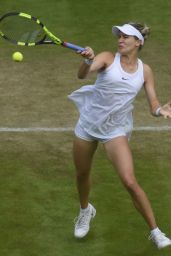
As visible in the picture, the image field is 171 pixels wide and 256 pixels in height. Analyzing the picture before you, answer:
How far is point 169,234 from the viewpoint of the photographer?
10.4 metres

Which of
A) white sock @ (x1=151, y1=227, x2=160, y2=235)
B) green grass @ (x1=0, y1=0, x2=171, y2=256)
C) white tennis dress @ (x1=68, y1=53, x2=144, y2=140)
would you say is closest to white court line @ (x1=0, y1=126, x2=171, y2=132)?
green grass @ (x1=0, y1=0, x2=171, y2=256)

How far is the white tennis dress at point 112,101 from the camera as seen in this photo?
9.84 m

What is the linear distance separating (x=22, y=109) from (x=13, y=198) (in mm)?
3235

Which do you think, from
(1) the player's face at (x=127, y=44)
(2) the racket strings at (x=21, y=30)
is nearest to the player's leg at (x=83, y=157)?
(1) the player's face at (x=127, y=44)

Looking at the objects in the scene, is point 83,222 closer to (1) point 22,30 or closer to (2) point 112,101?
(2) point 112,101

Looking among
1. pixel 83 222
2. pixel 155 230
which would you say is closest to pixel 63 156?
pixel 83 222

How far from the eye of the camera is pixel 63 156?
1273 centimetres

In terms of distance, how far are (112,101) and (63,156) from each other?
2.98 metres

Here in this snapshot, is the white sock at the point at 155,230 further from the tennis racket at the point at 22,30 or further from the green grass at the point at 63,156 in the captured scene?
the tennis racket at the point at 22,30

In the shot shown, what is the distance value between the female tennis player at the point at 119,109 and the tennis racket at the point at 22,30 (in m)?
1.00

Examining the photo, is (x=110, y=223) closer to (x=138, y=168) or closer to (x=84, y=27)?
(x=138, y=168)

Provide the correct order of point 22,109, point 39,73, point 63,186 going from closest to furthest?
point 63,186, point 22,109, point 39,73

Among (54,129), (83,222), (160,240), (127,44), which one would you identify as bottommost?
(54,129)

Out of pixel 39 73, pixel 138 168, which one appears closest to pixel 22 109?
pixel 39 73
